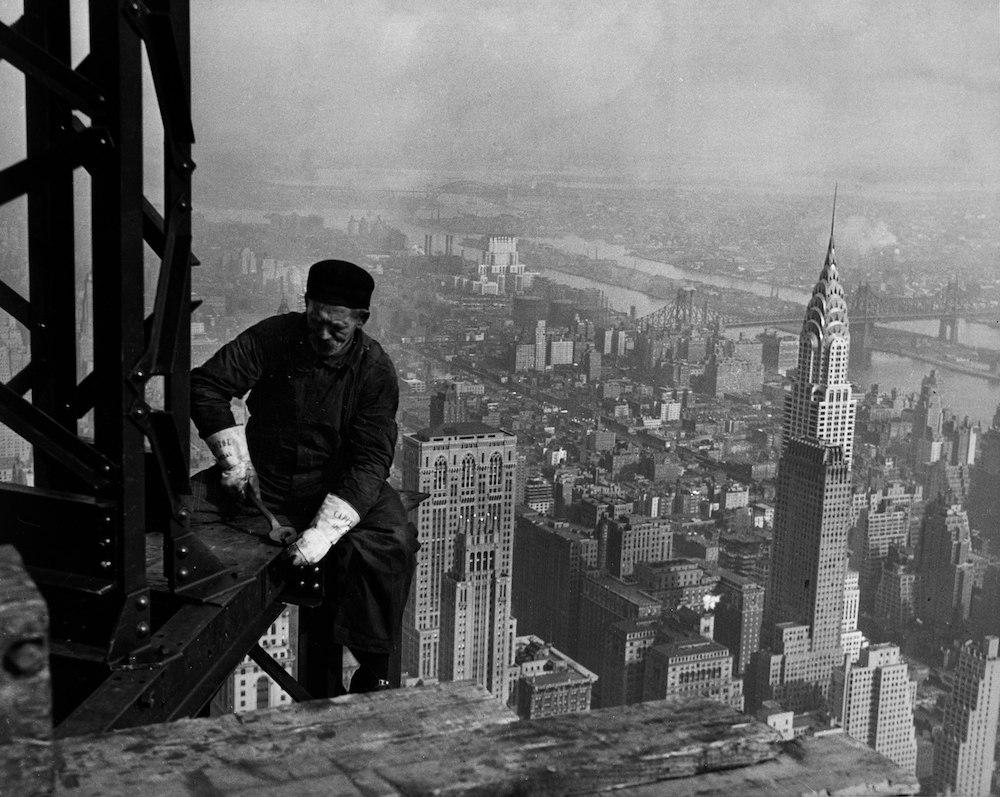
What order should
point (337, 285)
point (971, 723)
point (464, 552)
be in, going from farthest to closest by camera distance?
point (971, 723), point (464, 552), point (337, 285)

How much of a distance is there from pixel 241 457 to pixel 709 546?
1242 cm

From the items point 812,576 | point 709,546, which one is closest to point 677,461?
point 709,546

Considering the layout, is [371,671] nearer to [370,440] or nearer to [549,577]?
[370,440]

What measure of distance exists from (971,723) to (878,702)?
0.98 meters

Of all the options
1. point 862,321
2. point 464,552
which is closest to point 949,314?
point 862,321

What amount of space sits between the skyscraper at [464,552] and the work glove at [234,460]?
888 centimetres

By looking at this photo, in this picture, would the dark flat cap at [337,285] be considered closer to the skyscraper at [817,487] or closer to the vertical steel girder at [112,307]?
the vertical steel girder at [112,307]

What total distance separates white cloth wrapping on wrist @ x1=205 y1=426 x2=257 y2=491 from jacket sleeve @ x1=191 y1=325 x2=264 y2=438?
2 cm

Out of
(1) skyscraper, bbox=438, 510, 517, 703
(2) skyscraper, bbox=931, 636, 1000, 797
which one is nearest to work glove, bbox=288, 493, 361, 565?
(1) skyscraper, bbox=438, 510, 517, 703

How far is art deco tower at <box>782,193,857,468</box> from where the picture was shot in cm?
1525

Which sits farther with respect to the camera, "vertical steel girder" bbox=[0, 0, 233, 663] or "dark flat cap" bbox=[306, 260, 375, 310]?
"dark flat cap" bbox=[306, 260, 375, 310]

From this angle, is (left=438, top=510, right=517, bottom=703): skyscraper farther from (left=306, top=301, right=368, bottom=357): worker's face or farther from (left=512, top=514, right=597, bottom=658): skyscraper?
(left=306, top=301, right=368, bottom=357): worker's face

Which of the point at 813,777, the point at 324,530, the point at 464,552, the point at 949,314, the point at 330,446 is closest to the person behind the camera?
the point at 813,777

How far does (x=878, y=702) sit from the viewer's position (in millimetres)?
14023
